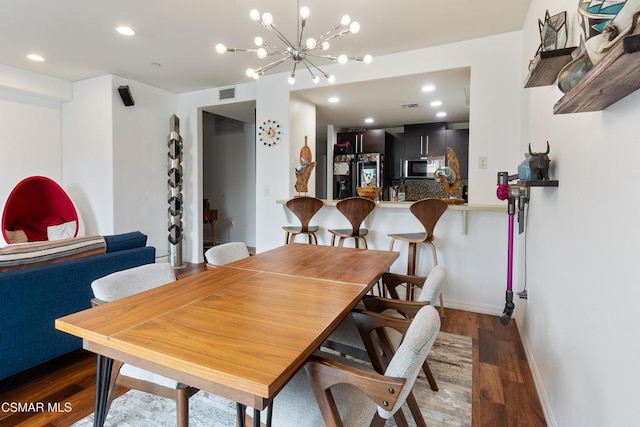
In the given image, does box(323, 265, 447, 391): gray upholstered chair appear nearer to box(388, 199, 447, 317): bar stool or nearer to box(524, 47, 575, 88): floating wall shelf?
box(524, 47, 575, 88): floating wall shelf

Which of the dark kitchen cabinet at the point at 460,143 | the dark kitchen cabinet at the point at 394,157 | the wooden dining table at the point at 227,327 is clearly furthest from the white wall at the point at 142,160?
the dark kitchen cabinet at the point at 460,143

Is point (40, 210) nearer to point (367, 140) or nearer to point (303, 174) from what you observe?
point (303, 174)

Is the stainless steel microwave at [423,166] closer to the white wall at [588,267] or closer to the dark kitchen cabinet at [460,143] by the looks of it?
the dark kitchen cabinet at [460,143]

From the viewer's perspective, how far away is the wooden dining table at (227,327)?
85cm

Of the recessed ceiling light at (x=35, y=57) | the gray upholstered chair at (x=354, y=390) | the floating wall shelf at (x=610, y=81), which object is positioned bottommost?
the gray upholstered chair at (x=354, y=390)

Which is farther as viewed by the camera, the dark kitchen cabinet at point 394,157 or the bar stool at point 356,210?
the dark kitchen cabinet at point 394,157

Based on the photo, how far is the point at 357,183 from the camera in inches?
258

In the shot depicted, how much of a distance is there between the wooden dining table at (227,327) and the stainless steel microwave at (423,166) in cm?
503

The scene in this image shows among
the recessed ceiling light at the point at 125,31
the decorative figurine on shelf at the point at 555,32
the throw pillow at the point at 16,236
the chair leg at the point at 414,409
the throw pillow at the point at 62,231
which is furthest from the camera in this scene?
the throw pillow at the point at 62,231

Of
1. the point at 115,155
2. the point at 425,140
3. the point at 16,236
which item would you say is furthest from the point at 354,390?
the point at 425,140

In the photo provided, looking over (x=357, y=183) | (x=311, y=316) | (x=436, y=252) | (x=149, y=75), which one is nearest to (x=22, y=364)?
(x=311, y=316)

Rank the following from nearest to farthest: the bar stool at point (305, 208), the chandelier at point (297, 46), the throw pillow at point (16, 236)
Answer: the chandelier at point (297, 46)
the bar stool at point (305, 208)
the throw pillow at point (16, 236)

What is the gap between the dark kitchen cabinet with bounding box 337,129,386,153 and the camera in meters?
6.43

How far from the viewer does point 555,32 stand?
169cm
